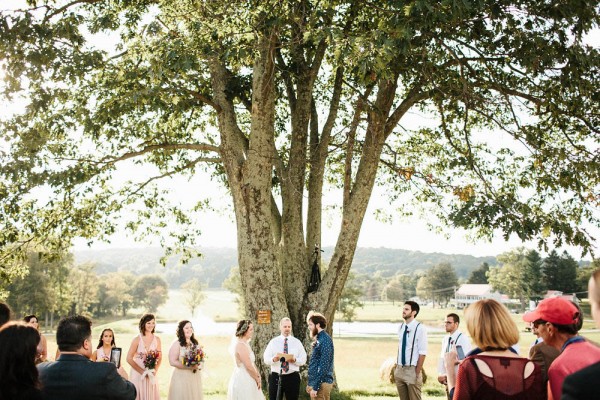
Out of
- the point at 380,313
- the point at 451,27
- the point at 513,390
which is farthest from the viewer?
the point at 380,313

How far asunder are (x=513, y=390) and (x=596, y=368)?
4.64 ft

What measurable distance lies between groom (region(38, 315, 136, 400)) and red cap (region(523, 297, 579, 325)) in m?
2.73

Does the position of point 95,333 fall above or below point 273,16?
below

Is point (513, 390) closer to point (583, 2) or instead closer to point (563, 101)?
point (583, 2)

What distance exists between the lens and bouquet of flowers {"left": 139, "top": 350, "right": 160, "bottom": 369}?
28.5ft

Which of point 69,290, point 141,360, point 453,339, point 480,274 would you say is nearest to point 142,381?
point 141,360

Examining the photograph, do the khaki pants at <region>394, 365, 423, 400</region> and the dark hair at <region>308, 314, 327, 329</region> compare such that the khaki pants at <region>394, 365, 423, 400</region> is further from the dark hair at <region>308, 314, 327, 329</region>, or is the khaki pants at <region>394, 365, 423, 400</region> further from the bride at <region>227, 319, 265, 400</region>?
the bride at <region>227, 319, 265, 400</region>

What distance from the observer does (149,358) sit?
8.70m

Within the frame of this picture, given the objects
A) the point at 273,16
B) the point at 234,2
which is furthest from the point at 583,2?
the point at 234,2

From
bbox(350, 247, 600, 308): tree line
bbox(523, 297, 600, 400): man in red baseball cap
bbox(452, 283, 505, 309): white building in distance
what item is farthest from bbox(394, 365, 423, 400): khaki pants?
bbox(452, 283, 505, 309): white building in distance

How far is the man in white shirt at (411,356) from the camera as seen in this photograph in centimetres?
904

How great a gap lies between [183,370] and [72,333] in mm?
5618

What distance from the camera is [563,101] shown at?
38.1ft

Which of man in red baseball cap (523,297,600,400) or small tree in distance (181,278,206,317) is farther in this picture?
small tree in distance (181,278,206,317)
